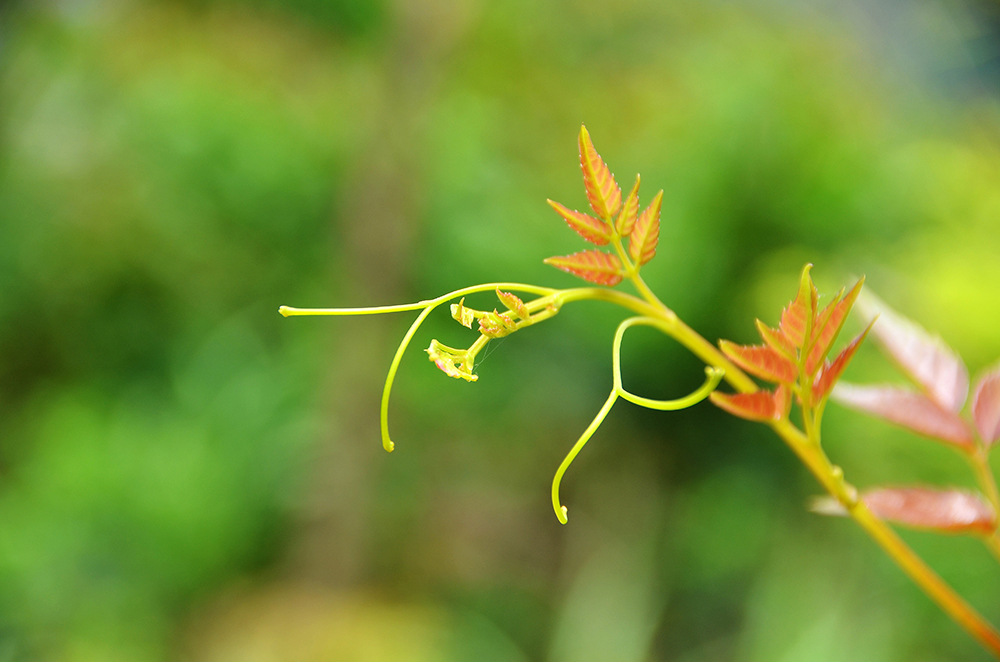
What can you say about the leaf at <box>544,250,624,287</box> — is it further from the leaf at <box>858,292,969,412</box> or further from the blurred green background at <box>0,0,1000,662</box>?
the blurred green background at <box>0,0,1000,662</box>

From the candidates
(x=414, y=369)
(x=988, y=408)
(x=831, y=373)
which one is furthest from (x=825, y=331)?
(x=414, y=369)

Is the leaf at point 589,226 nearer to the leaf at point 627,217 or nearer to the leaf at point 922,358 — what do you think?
the leaf at point 627,217

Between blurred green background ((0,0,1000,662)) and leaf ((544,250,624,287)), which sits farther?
blurred green background ((0,0,1000,662))

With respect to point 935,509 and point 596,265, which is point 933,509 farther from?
point 596,265

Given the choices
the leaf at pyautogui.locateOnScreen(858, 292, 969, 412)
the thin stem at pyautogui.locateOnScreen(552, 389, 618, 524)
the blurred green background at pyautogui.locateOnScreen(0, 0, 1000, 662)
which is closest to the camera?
the thin stem at pyautogui.locateOnScreen(552, 389, 618, 524)

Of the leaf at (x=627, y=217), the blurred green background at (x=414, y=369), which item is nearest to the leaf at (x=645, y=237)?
the leaf at (x=627, y=217)

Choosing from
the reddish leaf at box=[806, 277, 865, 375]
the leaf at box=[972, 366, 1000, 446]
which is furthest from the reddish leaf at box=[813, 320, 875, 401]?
the leaf at box=[972, 366, 1000, 446]

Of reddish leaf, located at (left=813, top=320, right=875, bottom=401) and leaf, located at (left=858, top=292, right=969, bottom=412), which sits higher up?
reddish leaf, located at (left=813, top=320, right=875, bottom=401)
